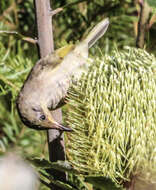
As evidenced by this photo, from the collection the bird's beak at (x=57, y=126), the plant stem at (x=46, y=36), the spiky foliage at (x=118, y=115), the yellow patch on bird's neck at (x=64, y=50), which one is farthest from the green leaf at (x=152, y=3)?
the yellow patch on bird's neck at (x=64, y=50)

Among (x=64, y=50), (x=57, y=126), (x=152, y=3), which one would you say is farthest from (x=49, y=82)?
(x=152, y=3)

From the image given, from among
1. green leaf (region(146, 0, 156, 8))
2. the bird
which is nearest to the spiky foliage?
green leaf (region(146, 0, 156, 8))

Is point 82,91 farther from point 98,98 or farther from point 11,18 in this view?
point 11,18

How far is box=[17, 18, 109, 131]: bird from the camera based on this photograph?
4.38 ft

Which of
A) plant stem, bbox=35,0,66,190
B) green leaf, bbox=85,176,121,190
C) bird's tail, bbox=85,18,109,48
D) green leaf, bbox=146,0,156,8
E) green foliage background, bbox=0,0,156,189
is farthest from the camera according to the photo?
green foliage background, bbox=0,0,156,189

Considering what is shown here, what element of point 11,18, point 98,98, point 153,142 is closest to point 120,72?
point 98,98

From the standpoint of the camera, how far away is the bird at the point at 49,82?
1.33 m

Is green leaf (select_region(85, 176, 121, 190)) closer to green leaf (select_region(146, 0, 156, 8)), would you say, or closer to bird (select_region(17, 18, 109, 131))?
green leaf (select_region(146, 0, 156, 8))

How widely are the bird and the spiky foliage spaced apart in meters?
0.30

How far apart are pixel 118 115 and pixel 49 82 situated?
58 centimetres

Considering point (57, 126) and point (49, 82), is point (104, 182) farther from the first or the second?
point (49, 82)

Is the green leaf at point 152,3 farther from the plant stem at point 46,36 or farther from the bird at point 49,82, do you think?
the bird at point 49,82

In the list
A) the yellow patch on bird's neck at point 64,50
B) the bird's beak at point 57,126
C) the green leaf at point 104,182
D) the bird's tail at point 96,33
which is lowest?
the bird's beak at point 57,126

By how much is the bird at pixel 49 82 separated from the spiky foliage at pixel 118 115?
299mm
